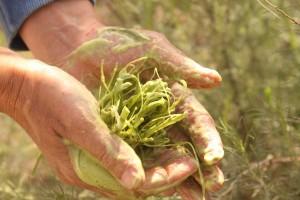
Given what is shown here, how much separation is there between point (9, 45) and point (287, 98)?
83cm

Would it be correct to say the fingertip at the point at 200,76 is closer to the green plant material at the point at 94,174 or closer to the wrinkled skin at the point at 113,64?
the wrinkled skin at the point at 113,64

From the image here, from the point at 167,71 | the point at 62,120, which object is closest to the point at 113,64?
the point at 167,71

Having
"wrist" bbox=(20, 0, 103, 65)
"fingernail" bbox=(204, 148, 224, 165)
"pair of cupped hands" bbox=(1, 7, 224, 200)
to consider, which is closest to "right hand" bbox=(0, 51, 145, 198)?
"pair of cupped hands" bbox=(1, 7, 224, 200)

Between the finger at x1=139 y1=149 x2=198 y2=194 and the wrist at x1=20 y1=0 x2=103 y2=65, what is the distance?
0.53 metres

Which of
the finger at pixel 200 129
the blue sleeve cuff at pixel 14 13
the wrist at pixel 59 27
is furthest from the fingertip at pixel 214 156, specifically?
the blue sleeve cuff at pixel 14 13

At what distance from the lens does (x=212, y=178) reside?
113 centimetres

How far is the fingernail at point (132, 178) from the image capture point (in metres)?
1.04

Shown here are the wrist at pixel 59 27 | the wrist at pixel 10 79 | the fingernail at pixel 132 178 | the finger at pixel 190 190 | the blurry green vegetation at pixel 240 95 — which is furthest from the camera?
the wrist at pixel 59 27

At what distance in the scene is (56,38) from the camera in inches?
61.8

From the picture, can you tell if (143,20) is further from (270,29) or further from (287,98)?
(287,98)

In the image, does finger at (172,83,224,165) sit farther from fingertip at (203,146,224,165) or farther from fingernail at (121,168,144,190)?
fingernail at (121,168,144,190)

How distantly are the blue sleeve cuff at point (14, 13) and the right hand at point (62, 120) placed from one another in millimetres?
302

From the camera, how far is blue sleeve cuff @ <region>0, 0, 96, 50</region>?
157cm

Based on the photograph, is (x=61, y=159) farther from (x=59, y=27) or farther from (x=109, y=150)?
Answer: (x=59, y=27)
